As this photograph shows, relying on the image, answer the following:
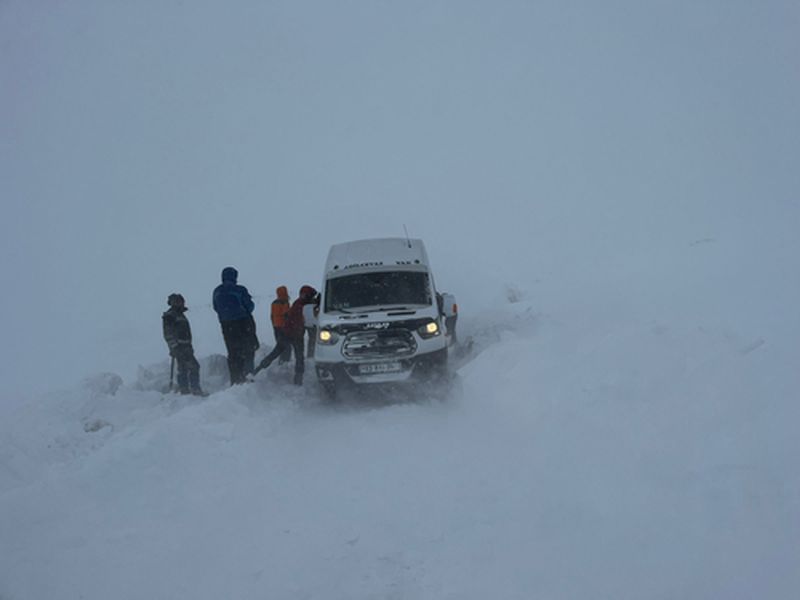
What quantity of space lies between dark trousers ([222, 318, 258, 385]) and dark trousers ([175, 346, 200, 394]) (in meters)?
0.56

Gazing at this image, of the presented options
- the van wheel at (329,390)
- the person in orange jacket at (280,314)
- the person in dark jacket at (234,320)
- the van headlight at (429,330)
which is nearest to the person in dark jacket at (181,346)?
the person in dark jacket at (234,320)

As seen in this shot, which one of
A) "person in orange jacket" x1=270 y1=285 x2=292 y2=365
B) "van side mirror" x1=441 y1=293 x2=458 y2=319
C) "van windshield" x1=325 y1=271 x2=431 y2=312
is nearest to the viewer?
"van windshield" x1=325 y1=271 x2=431 y2=312

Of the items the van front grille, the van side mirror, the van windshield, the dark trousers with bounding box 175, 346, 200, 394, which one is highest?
the van windshield

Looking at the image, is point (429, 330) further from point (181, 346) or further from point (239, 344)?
point (181, 346)

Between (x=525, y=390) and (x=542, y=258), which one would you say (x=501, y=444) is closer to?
(x=525, y=390)

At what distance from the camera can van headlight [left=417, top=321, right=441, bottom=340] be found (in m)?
8.70

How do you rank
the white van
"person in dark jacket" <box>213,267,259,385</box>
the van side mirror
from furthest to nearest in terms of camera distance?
1. "person in dark jacket" <box>213,267,259,385</box>
2. the van side mirror
3. the white van

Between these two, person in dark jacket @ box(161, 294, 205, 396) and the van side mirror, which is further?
person in dark jacket @ box(161, 294, 205, 396)

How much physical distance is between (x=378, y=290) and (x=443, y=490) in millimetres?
4038

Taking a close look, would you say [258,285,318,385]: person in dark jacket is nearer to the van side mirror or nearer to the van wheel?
the van wheel

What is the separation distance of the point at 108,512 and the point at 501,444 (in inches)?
157

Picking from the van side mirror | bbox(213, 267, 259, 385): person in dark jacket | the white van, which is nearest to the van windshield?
the white van

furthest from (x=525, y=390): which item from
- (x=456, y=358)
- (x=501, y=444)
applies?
(x=456, y=358)

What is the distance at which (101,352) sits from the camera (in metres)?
22.1
